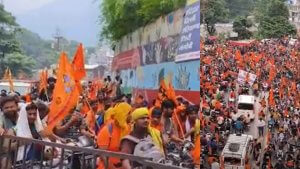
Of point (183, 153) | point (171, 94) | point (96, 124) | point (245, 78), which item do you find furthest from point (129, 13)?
point (183, 153)

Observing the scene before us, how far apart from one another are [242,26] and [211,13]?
200cm

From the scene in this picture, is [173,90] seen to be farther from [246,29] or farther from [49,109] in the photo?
[246,29]

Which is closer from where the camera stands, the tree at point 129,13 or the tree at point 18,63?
the tree at point 129,13

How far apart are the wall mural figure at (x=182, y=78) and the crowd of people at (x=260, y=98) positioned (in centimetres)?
391

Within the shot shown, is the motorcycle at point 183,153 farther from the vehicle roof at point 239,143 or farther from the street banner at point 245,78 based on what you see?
the vehicle roof at point 239,143

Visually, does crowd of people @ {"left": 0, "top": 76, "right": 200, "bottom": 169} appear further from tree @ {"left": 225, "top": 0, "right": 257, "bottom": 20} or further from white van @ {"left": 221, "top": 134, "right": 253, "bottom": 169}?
white van @ {"left": 221, "top": 134, "right": 253, "bottom": 169}

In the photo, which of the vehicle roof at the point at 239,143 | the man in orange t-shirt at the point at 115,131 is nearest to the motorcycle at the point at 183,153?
the man in orange t-shirt at the point at 115,131

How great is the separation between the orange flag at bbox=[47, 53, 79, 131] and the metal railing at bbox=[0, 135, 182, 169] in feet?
2.63

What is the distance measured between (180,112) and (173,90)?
28.9 inches

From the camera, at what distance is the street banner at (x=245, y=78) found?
1417 centimetres

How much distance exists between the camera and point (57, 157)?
5.09m

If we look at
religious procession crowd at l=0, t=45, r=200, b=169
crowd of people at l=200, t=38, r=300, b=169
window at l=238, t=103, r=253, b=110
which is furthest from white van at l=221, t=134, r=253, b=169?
religious procession crowd at l=0, t=45, r=200, b=169

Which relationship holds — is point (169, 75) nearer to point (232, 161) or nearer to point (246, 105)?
point (232, 161)

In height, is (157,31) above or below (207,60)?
above
